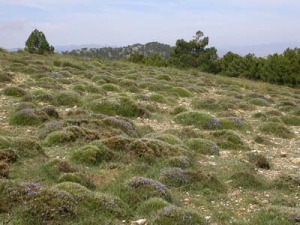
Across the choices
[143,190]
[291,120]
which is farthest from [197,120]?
[143,190]

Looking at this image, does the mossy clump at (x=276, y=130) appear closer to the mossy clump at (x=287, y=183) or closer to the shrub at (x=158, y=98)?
the shrub at (x=158, y=98)

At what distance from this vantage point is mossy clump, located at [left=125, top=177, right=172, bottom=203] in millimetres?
9320

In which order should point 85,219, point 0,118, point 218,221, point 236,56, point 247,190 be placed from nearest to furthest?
point 85,219 < point 218,221 < point 247,190 < point 0,118 < point 236,56

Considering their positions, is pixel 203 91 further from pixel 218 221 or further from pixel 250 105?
pixel 218 221

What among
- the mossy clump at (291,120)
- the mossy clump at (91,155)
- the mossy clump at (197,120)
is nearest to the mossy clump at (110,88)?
the mossy clump at (197,120)

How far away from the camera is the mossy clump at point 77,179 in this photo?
9828mm

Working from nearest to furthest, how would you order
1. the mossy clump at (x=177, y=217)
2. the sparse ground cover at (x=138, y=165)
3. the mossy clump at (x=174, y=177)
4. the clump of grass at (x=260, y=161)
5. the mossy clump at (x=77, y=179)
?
the mossy clump at (x=177, y=217), the sparse ground cover at (x=138, y=165), the mossy clump at (x=77, y=179), the mossy clump at (x=174, y=177), the clump of grass at (x=260, y=161)

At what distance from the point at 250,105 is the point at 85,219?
20.8 metres

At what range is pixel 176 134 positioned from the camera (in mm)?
16969

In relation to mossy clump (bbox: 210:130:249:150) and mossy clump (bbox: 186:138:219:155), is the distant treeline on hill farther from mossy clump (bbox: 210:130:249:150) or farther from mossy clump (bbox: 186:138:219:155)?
mossy clump (bbox: 186:138:219:155)

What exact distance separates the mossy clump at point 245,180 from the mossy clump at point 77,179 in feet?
13.4

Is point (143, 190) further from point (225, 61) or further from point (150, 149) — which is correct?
point (225, 61)

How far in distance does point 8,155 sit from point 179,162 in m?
4.89

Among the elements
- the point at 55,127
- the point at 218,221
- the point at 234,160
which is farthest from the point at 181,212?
the point at 55,127
